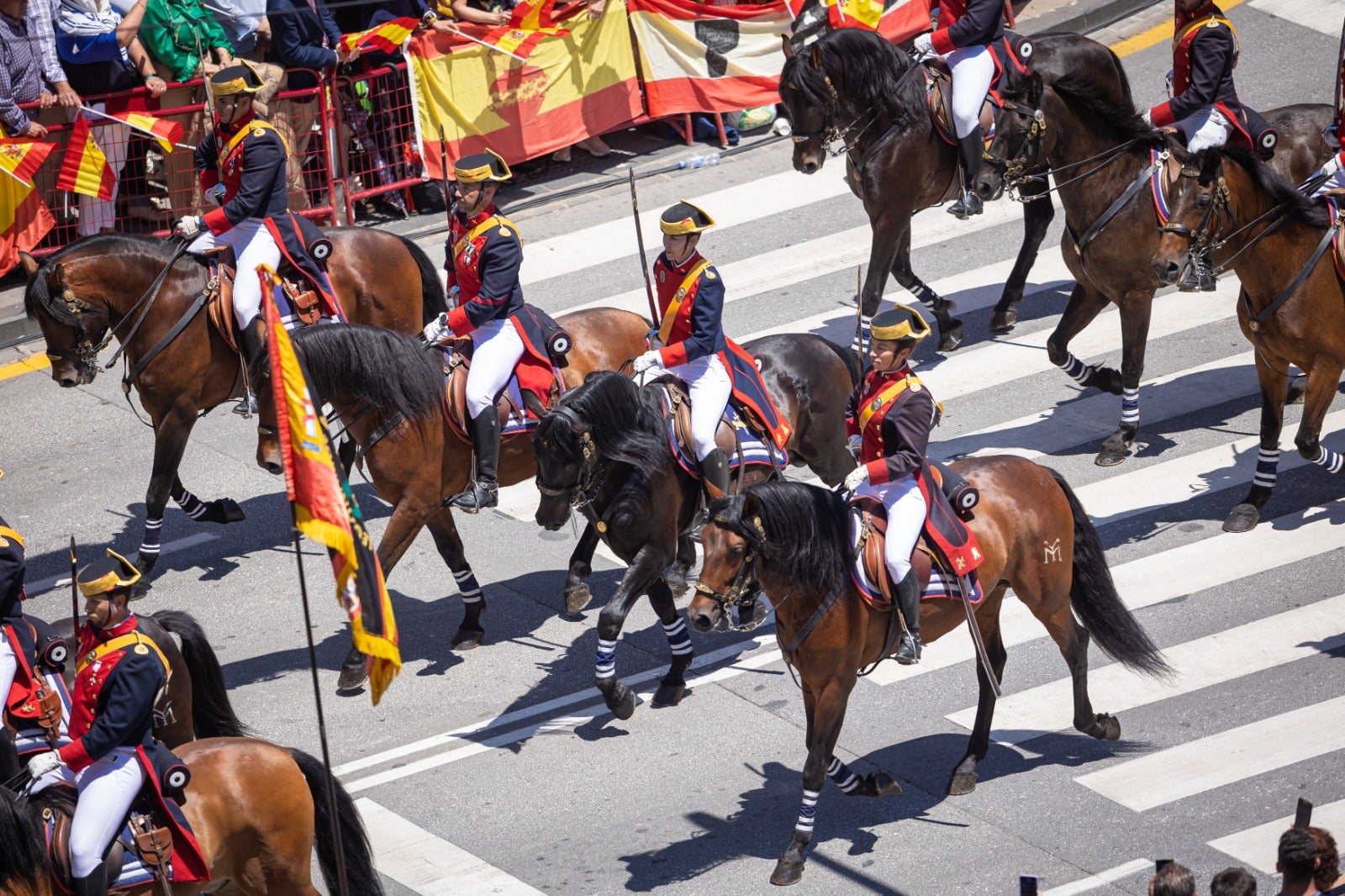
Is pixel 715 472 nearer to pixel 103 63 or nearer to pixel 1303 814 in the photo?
Answer: pixel 1303 814

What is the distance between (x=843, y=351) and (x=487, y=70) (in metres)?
7.73

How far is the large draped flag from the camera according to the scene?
7633 mm

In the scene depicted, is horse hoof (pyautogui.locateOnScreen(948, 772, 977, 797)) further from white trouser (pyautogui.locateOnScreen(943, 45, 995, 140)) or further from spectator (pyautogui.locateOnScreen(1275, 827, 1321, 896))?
white trouser (pyautogui.locateOnScreen(943, 45, 995, 140))

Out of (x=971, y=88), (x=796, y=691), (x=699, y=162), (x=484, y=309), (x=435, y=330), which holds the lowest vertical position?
(x=796, y=691)

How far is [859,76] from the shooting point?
15234 mm

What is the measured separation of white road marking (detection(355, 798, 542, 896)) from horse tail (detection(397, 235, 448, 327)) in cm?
563

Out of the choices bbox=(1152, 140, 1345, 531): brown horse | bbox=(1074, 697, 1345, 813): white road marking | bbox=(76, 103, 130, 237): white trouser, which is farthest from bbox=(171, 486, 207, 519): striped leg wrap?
bbox=(1152, 140, 1345, 531): brown horse

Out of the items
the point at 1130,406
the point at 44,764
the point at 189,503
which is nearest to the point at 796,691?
the point at 1130,406

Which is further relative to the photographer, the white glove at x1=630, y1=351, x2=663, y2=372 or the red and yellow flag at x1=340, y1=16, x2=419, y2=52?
the red and yellow flag at x1=340, y1=16, x2=419, y2=52

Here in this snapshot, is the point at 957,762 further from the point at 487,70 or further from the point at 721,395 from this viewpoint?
the point at 487,70

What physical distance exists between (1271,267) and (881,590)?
5131 mm

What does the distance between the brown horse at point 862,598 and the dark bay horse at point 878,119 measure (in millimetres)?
5219

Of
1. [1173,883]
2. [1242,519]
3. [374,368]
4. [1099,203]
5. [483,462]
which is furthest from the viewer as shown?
[1099,203]

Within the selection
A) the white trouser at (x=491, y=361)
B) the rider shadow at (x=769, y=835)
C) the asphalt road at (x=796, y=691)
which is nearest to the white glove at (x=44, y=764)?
the asphalt road at (x=796, y=691)
